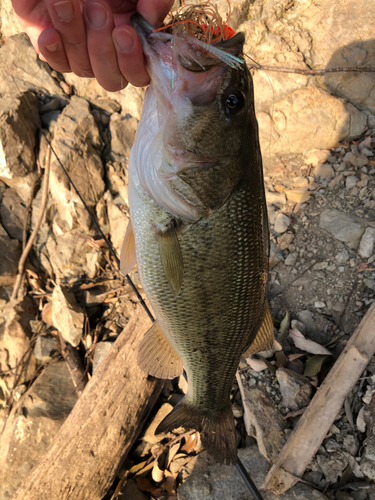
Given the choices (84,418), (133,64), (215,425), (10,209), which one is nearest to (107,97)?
(10,209)

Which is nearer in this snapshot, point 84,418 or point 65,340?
point 84,418

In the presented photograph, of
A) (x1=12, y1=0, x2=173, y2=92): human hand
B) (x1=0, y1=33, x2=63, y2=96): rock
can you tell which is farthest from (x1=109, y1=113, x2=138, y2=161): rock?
(x1=12, y1=0, x2=173, y2=92): human hand

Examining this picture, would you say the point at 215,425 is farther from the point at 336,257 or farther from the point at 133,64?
the point at 336,257

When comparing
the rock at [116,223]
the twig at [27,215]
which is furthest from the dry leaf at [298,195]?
the twig at [27,215]

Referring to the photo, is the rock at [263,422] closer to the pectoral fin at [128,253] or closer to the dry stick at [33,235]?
the pectoral fin at [128,253]

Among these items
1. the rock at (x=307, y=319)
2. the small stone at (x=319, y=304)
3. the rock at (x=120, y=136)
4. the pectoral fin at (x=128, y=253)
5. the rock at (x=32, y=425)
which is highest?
the rock at (x=120, y=136)

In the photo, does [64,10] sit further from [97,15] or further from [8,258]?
[8,258]
